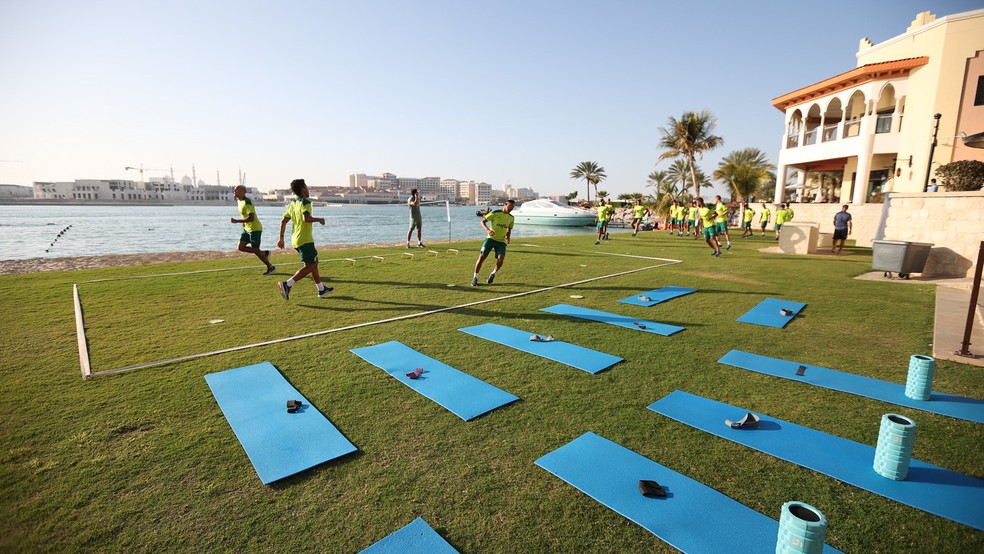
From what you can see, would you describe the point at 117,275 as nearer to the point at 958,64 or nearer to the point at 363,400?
the point at 363,400

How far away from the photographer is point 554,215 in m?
47.2

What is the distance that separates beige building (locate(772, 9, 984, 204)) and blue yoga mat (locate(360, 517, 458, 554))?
23.8m

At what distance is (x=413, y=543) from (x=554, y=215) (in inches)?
1822

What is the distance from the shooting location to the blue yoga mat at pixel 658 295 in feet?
25.4

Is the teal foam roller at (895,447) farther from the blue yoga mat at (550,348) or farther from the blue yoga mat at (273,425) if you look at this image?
the blue yoga mat at (273,425)

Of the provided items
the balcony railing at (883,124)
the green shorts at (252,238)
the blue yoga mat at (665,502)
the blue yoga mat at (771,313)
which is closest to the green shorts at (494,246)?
the blue yoga mat at (771,313)

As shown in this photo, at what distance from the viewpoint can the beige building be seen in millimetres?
18688

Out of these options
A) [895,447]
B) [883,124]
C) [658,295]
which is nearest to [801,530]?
[895,447]

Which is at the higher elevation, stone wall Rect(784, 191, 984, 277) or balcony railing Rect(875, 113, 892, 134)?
balcony railing Rect(875, 113, 892, 134)

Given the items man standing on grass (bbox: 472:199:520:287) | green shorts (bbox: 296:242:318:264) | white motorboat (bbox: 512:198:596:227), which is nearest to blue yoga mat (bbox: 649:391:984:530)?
man standing on grass (bbox: 472:199:520:287)

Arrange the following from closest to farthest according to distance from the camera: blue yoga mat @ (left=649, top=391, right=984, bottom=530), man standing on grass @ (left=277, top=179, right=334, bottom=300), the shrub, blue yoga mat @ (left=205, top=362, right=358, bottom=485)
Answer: blue yoga mat @ (left=649, top=391, right=984, bottom=530), blue yoga mat @ (left=205, top=362, right=358, bottom=485), man standing on grass @ (left=277, top=179, right=334, bottom=300), the shrub

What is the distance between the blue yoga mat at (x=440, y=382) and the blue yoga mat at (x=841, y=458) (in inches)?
57.3

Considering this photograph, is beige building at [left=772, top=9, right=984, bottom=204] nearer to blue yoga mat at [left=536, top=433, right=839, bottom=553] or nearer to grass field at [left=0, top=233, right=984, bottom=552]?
grass field at [left=0, top=233, right=984, bottom=552]

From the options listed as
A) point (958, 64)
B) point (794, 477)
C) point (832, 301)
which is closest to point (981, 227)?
point (832, 301)
